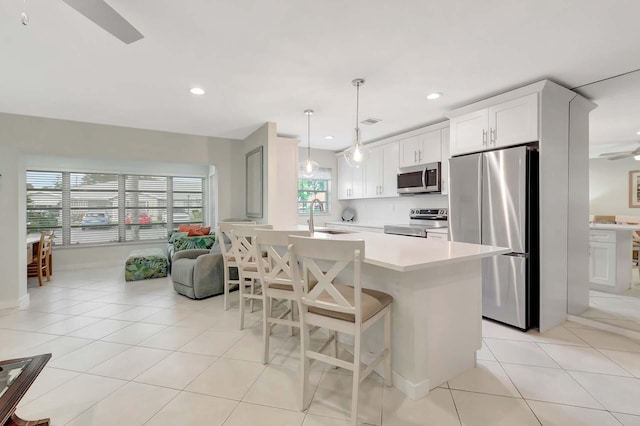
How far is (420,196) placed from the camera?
474 cm

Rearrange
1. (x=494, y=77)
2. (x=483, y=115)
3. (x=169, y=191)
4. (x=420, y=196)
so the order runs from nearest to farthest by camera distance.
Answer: (x=494, y=77) < (x=483, y=115) < (x=420, y=196) < (x=169, y=191)

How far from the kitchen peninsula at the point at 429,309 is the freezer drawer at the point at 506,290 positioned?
0.98 m

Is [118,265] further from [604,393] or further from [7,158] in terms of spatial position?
[604,393]

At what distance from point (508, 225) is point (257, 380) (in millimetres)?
2635

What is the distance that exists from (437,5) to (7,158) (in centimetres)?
481

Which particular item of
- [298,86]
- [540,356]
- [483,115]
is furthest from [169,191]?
[540,356]

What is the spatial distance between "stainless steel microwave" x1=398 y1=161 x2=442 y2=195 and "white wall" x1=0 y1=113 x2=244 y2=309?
9.42 ft

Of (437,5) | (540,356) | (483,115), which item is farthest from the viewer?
(483,115)

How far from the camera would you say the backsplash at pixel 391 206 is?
15.2 feet

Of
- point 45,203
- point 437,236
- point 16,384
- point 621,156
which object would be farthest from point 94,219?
point 621,156

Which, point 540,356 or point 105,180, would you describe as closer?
point 540,356

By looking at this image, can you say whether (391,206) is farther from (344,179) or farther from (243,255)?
(243,255)

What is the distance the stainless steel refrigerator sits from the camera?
270cm

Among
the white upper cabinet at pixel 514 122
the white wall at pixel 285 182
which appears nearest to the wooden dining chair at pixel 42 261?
the white wall at pixel 285 182
